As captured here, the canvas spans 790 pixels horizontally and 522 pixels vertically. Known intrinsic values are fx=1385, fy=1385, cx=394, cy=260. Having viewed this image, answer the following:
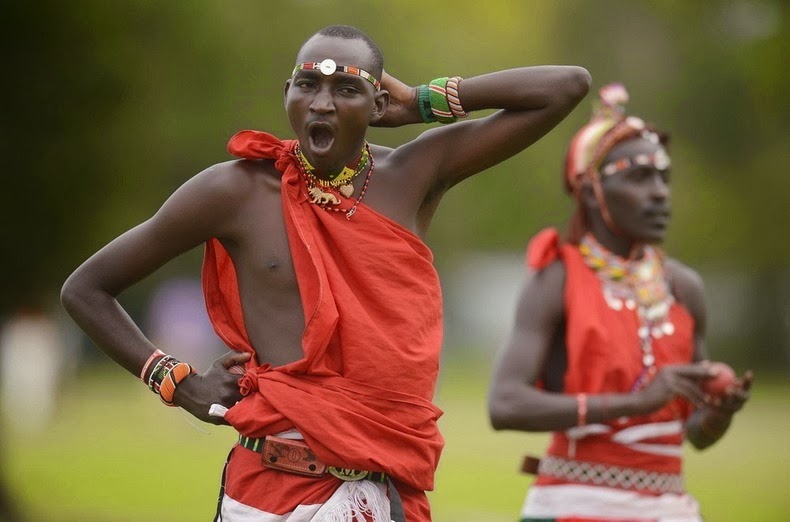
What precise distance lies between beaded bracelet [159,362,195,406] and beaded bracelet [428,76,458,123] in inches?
46.9

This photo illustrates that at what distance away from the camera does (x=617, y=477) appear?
19.4 ft

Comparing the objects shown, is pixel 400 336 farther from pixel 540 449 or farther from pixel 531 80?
pixel 540 449

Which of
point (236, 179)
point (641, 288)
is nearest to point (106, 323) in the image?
point (236, 179)

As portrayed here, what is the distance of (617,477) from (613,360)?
51 cm

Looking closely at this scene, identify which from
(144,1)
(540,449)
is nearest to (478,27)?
(540,449)

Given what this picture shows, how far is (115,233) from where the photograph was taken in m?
14.5

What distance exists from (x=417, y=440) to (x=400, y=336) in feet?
1.08

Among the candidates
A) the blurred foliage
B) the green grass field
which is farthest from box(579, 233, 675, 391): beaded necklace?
the blurred foliage

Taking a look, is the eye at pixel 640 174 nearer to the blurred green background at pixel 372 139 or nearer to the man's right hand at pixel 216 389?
the man's right hand at pixel 216 389

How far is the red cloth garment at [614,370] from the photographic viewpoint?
19.5 feet

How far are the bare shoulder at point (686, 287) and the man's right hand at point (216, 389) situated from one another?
8.66ft

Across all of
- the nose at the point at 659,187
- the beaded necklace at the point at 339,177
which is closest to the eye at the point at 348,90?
the beaded necklace at the point at 339,177

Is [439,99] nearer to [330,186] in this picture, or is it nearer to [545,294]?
[330,186]

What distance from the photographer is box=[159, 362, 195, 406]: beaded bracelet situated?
4551mm
